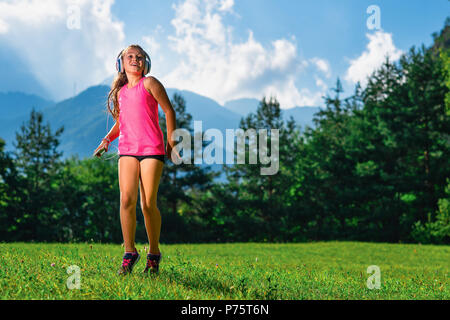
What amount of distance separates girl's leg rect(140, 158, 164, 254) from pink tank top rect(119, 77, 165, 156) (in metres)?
0.14

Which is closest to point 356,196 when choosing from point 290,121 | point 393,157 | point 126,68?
point 393,157

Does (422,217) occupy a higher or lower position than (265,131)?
lower

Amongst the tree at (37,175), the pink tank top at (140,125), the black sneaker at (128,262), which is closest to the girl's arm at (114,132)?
the pink tank top at (140,125)

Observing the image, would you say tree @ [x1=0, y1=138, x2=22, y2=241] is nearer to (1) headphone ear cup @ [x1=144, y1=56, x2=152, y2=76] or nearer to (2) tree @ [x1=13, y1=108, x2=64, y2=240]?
(2) tree @ [x1=13, y1=108, x2=64, y2=240]

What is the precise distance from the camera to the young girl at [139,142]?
189 inches

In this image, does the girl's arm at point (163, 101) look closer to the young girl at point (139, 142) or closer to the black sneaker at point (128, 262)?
the young girl at point (139, 142)

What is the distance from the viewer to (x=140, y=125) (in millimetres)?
4785

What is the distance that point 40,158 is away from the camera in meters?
40.3

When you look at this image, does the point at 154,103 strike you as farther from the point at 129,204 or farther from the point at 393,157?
the point at 393,157

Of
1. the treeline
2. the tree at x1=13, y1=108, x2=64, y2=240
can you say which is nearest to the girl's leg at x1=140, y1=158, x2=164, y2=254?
the treeline

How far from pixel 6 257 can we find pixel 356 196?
3121 cm

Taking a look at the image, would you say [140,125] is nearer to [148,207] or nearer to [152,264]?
[148,207]

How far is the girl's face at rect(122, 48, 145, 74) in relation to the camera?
502 cm

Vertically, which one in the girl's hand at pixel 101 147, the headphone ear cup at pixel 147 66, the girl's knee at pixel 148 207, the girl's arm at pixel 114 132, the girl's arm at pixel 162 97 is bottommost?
the girl's knee at pixel 148 207
